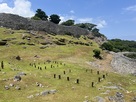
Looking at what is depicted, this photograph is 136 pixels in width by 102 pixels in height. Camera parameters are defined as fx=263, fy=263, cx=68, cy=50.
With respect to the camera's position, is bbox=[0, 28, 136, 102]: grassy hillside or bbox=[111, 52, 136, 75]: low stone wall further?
bbox=[111, 52, 136, 75]: low stone wall

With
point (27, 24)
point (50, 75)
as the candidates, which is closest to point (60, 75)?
point (50, 75)

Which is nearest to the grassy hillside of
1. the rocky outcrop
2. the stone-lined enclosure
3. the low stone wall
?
the stone-lined enclosure

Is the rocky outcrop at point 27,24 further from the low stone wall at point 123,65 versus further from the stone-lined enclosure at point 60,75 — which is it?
the stone-lined enclosure at point 60,75

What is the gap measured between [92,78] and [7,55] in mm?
27474

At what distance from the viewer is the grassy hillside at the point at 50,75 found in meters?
40.4

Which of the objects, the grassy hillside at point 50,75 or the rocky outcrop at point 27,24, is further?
the rocky outcrop at point 27,24

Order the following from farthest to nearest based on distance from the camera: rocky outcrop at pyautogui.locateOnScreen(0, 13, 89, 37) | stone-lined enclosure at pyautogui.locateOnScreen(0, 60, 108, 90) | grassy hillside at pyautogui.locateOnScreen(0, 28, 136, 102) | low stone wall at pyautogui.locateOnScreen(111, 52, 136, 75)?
rocky outcrop at pyautogui.locateOnScreen(0, 13, 89, 37)
low stone wall at pyautogui.locateOnScreen(111, 52, 136, 75)
stone-lined enclosure at pyautogui.locateOnScreen(0, 60, 108, 90)
grassy hillside at pyautogui.locateOnScreen(0, 28, 136, 102)

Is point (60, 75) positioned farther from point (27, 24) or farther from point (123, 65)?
point (27, 24)

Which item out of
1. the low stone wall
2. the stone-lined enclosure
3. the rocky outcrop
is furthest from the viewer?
the rocky outcrop

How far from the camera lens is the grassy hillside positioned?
40.4 metres

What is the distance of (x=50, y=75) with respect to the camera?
169 feet

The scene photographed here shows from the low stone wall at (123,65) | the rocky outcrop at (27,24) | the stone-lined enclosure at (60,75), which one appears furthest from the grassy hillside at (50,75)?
the rocky outcrop at (27,24)

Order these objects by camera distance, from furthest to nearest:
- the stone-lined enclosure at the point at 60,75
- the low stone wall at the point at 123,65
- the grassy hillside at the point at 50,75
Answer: the low stone wall at the point at 123,65 < the stone-lined enclosure at the point at 60,75 < the grassy hillside at the point at 50,75

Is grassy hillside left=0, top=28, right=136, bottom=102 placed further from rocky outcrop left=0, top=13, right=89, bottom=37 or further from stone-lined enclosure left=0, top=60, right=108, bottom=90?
rocky outcrop left=0, top=13, right=89, bottom=37
